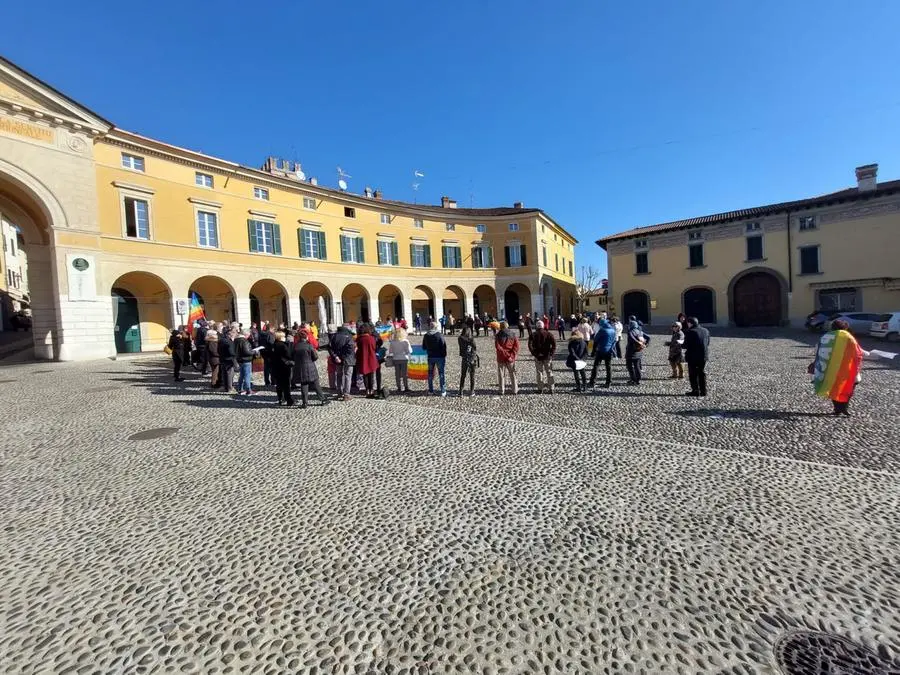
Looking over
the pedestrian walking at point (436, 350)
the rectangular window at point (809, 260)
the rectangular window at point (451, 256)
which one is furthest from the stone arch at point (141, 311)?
the rectangular window at point (809, 260)

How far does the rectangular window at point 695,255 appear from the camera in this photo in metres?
29.8

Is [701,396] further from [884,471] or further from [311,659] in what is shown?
[311,659]

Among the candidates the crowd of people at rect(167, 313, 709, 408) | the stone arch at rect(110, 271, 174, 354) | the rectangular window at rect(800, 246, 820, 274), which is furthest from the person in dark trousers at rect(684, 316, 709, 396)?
the rectangular window at rect(800, 246, 820, 274)

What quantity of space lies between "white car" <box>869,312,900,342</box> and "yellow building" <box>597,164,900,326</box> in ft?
29.4

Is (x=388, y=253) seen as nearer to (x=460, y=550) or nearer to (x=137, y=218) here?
(x=137, y=218)

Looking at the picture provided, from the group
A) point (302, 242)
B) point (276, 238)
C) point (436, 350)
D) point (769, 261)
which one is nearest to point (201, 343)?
point (436, 350)

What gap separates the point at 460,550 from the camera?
9.95ft

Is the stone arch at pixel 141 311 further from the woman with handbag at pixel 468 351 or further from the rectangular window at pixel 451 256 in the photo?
the woman with handbag at pixel 468 351

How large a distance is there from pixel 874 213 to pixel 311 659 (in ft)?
117

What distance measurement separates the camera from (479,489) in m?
4.06

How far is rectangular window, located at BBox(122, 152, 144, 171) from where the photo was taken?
2026 cm

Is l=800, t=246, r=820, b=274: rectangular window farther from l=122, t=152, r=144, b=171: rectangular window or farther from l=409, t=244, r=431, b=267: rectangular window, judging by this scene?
l=122, t=152, r=144, b=171: rectangular window

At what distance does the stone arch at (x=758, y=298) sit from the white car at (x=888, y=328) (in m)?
9.51

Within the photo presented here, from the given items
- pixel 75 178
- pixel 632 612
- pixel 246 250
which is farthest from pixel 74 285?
pixel 632 612
